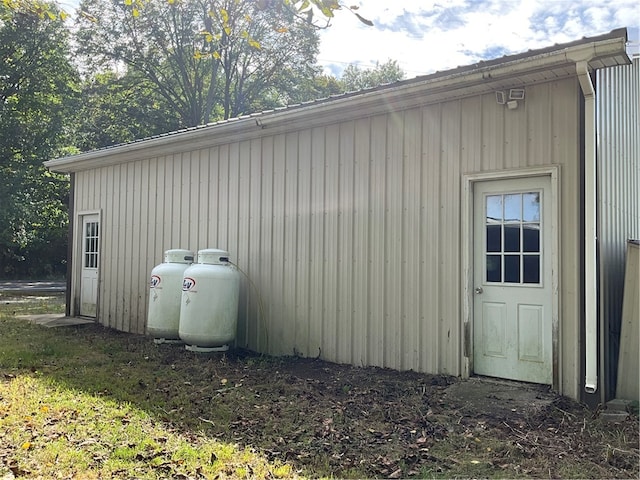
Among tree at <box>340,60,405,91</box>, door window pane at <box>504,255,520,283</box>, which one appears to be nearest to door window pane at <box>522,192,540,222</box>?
door window pane at <box>504,255,520,283</box>

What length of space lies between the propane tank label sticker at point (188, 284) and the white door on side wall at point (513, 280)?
3.19 metres

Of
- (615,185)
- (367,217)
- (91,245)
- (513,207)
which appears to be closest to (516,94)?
(513,207)

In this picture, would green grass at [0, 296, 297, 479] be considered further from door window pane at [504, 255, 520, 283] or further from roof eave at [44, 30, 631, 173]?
roof eave at [44, 30, 631, 173]

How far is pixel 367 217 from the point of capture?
566 centimetres

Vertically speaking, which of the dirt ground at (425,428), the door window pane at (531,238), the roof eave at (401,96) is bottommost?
the dirt ground at (425,428)

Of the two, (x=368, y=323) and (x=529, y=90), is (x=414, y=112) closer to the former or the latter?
(x=529, y=90)

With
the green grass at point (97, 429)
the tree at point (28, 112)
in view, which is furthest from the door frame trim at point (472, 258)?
the tree at point (28, 112)

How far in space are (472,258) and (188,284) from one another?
3253 mm

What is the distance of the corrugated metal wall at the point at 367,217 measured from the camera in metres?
4.65

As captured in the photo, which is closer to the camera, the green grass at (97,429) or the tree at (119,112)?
the green grass at (97,429)

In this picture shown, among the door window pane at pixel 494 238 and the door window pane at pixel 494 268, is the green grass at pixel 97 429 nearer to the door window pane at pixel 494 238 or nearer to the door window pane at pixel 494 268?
the door window pane at pixel 494 268

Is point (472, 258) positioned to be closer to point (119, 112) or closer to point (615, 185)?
point (615, 185)

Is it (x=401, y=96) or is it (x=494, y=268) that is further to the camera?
(x=401, y=96)

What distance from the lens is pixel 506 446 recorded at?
3.38m
